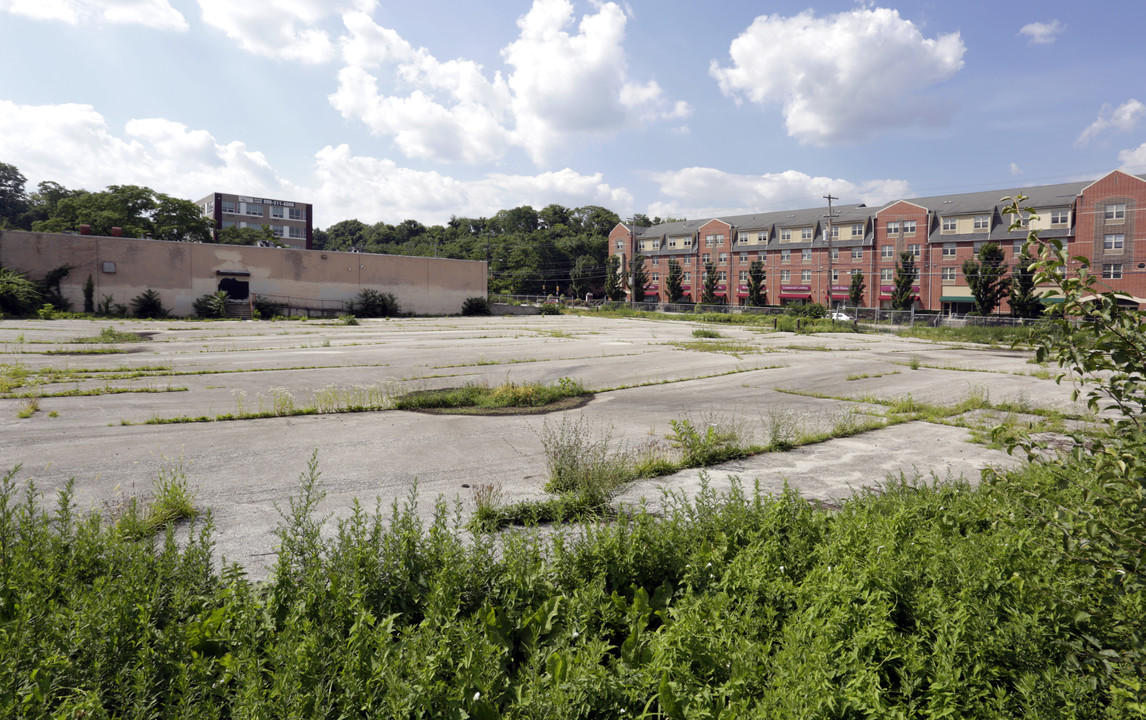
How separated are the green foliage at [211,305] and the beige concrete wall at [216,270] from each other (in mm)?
1168

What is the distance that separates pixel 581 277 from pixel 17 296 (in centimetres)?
8253

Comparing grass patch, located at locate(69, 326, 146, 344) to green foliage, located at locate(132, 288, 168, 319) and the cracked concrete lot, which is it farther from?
green foliage, located at locate(132, 288, 168, 319)

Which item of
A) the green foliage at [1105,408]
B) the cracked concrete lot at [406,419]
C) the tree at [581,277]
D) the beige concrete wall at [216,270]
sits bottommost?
the cracked concrete lot at [406,419]

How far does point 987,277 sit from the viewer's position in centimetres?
6638

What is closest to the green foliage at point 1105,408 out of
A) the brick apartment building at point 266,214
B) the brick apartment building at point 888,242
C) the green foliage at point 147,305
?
the green foliage at point 147,305

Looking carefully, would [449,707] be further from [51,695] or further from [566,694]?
[51,695]

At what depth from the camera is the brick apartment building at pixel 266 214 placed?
115m

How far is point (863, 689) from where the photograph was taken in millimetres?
3168

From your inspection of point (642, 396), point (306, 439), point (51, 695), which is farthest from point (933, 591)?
point (642, 396)

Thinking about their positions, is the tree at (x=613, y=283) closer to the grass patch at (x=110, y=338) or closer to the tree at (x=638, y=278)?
the tree at (x=638, y=278)

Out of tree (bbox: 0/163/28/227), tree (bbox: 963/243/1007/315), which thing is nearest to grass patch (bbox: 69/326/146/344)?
tree (bbox: 963/243/1007/315)

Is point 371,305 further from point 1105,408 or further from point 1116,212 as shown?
point 1116,212

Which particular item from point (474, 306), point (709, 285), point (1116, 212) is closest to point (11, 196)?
point (474, 306)

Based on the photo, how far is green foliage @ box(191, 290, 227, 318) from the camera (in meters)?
48.1
